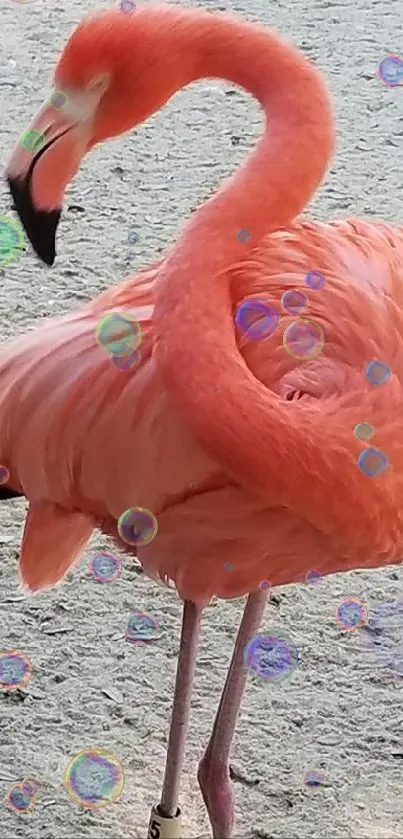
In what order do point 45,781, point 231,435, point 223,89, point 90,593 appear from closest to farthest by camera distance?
point 231,435, point 45,781, point 90,593, point 223,89

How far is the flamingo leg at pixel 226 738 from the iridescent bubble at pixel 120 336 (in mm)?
256

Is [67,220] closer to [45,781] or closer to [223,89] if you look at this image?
[223,89]

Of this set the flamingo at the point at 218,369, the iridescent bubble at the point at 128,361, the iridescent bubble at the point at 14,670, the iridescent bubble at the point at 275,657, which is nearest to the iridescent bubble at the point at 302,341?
the flamingo at the point at 218,369

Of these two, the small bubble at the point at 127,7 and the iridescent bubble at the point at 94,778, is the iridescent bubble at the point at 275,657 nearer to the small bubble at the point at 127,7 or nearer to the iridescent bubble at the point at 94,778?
the iridescent bubble at the point at 94,778

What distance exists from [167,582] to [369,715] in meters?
0.45

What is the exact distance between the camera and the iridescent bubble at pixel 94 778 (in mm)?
1307

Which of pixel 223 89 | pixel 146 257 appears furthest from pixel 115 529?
pixel 223 89

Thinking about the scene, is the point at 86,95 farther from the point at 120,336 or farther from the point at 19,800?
the point at 19,800

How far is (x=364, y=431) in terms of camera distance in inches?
35.7

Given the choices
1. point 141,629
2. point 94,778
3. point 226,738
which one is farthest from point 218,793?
point 141,629

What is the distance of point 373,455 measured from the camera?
2.96 feet

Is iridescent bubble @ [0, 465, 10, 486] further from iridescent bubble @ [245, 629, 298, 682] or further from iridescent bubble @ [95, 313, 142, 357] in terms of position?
iridescent bubble @ [245, 629, 298, 682]

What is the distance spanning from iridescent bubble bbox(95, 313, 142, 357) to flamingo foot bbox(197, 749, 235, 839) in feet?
1.39

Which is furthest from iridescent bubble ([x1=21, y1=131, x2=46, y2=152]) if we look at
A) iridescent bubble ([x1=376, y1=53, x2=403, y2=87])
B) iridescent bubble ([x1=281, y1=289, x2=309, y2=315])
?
iridescent bubble ([x1=376, y1=53, x2=403, y2=87])
